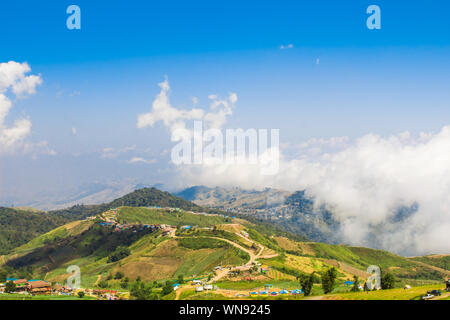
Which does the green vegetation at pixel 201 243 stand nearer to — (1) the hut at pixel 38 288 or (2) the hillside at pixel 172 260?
(2) the hillside at pixel 172 260

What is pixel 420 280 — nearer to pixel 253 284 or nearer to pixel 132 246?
pixel 253 284

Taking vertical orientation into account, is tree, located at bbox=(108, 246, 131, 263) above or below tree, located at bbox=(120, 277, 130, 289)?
below

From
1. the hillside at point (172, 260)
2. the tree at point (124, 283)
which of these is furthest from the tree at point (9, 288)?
the tree at point (124, 283)

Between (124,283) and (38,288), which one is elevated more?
(38,288)

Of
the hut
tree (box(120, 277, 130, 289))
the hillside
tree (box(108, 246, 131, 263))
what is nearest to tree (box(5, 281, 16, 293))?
the hut

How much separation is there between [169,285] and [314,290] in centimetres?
4389

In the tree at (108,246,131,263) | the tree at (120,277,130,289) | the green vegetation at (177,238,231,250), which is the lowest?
the tree at (108,246,131,263)

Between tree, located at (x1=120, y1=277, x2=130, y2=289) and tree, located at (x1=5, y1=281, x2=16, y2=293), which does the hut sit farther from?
tree, located at (x1=120, y1=277, x2=130, y2=289)

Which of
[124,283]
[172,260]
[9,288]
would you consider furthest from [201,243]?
[9,288]

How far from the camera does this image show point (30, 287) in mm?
97875

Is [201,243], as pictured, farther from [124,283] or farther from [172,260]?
[124,283]
